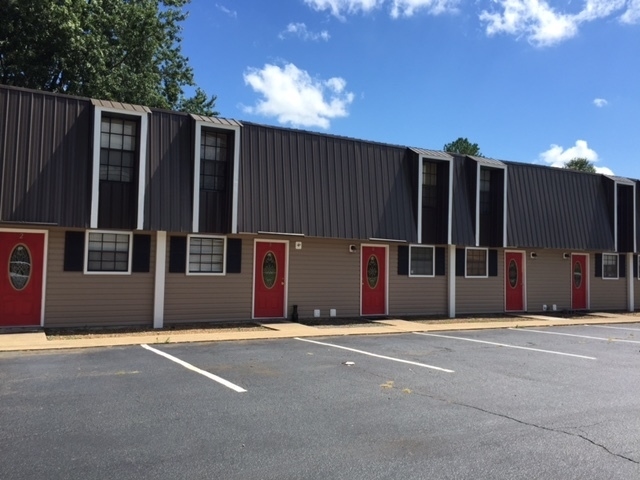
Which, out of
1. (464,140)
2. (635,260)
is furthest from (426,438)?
(464,140)

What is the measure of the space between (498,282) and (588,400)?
13.2 m

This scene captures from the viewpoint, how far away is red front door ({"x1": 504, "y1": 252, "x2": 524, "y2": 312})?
66.5 ft

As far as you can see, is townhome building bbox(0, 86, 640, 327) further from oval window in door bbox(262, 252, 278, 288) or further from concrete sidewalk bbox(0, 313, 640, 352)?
concrete sidewalk bbox(0, 313, 640, 352)

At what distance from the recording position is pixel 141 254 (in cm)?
1395

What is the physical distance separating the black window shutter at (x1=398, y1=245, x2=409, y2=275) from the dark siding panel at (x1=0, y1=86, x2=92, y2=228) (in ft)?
31.4

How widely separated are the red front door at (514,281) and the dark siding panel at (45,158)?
47.8 ft

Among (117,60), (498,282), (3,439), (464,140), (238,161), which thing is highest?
(464,140)

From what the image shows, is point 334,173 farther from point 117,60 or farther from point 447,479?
point 117,60

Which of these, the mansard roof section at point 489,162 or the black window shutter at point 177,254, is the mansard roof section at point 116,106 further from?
the mansard roof section at point 489,162

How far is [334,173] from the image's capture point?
16.2 metres

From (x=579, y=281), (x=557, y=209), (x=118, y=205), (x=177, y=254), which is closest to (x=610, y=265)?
(x=579, y=281)

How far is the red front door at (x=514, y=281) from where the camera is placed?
20281 millimetres

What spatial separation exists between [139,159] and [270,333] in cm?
529

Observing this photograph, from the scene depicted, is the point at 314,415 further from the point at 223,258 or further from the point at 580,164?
the point at 580,164
